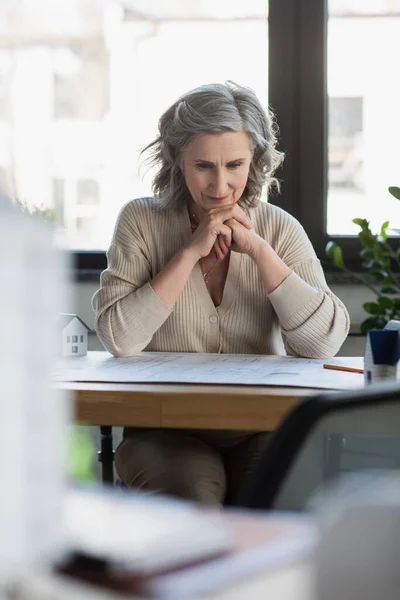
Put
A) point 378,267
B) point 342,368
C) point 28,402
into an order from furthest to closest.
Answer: point 378,267, point 342,368, point 28,402

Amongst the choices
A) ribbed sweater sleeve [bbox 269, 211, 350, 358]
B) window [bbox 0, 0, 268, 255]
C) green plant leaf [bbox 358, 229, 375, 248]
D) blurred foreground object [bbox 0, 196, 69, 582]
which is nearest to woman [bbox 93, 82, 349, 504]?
ribbed sweater sleeve [bbox 269, 211, 350, 358]

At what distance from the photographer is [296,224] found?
2.33 metres

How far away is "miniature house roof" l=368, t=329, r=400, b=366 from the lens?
1.70 m

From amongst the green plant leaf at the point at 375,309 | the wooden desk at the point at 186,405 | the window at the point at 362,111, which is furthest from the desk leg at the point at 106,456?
the window at the point at 362,111

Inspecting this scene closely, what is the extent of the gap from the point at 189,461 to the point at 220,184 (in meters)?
Result: 0.70

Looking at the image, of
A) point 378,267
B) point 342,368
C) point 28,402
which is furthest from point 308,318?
point 28,402

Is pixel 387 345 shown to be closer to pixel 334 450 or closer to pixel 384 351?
pixel 384 351

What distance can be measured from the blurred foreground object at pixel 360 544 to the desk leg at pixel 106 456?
1.56 metres

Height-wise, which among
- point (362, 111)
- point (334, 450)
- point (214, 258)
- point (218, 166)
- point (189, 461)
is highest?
point (362, 111)

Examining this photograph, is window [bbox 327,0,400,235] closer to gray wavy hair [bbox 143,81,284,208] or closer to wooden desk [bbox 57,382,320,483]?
gray wavy hair [bbox 143,81,284,208]

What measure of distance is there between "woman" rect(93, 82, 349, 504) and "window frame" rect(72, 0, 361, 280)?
100cm

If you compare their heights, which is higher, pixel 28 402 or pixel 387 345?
pixel 28 402

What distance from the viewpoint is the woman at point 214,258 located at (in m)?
2.16

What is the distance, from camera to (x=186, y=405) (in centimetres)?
164
